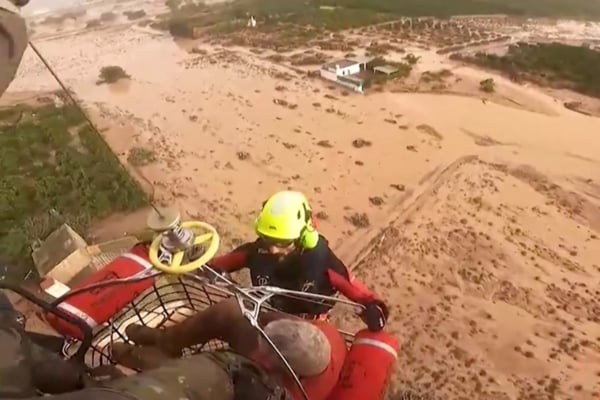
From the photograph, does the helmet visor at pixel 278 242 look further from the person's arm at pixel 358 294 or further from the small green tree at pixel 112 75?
the small green tree at pixel 112 75

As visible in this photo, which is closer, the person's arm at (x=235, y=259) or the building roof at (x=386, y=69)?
the person's arm at (x=235, y=259)

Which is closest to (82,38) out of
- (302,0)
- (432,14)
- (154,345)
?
(302,0)

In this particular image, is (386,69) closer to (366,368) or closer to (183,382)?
(366,368)

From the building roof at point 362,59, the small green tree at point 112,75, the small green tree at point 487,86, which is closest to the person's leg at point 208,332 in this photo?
the small green tree at point 487,86

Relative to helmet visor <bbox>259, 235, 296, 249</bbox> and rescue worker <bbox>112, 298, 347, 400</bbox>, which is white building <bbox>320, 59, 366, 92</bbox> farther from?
rescue worker <bbox>112, 298, 347, 400</bbox>

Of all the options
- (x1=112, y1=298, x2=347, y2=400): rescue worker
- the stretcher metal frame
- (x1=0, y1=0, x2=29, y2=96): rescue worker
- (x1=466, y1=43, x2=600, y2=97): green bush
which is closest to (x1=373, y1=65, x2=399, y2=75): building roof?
(x1=466, y1=43, x2=600, y2=97): green bush

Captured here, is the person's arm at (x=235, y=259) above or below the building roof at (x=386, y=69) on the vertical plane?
above
